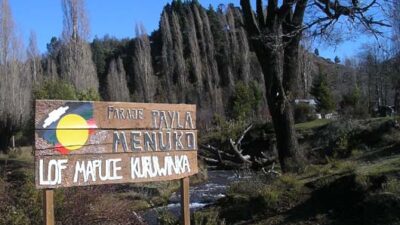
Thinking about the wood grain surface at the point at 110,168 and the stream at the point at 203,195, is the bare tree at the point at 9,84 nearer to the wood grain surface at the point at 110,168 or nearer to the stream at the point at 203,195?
the stream at the point at 203,195

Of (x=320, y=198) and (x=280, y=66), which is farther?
(x=280, y=66)

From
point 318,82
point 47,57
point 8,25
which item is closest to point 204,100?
point 318,82

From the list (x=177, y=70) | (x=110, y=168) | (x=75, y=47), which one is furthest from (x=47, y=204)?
(x=177, y=70)

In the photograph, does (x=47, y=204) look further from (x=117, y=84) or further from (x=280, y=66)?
(x=117, y=84)

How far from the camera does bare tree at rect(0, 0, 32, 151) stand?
4875 centimetres

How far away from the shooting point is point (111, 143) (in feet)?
21.3

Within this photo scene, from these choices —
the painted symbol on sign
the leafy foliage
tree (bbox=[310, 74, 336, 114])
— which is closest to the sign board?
the painted symbol on sign

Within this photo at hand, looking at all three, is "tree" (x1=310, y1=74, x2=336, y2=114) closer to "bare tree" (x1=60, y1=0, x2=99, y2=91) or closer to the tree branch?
"bare tree" (x1=60, y1=0, x2=99, y2=91)

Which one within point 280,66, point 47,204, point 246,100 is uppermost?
point 246,100

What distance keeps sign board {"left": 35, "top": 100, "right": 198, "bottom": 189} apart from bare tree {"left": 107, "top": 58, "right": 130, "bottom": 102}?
5869cm

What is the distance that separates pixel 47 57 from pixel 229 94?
33.4 meters

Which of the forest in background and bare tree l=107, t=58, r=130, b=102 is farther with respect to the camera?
bare tree l=107, t=58, r=130, b=102

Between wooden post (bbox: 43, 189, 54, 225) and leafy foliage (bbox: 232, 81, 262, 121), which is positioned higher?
leafy foliage (bbox: 232, 81, 262, 121)

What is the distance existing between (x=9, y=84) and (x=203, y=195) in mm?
37219
